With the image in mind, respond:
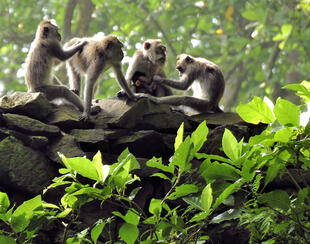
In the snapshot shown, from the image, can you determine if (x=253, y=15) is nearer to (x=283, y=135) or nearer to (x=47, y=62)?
(x=47, y=62)

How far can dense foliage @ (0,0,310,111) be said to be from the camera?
13.1 meters

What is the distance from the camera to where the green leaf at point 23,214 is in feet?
6.64

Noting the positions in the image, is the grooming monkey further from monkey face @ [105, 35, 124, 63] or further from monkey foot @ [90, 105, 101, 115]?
monkey foot @ [90, 105, 101, 115]

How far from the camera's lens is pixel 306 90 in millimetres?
2146

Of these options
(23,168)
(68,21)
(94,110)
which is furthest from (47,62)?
(68,21)

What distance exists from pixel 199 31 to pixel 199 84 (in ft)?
41.3

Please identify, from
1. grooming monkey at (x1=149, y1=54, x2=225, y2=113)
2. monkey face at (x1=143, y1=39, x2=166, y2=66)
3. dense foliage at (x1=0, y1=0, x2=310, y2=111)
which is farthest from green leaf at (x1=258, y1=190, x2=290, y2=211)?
dense foliage at (x1=0, y1=0, x2=310, y2=111)

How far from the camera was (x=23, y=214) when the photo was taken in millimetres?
2021

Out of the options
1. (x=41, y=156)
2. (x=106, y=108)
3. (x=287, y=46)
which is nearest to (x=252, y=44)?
(x=287, y=46)

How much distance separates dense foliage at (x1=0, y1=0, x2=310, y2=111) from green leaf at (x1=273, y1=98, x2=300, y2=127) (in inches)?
366

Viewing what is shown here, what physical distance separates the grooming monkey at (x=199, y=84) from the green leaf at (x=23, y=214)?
13.5 feet

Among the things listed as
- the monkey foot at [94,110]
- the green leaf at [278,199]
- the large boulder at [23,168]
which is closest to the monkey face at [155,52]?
the monkey foot at [94,110]

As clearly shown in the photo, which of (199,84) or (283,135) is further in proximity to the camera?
(199,84)

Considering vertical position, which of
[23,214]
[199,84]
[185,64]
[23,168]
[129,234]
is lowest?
[199,84]
